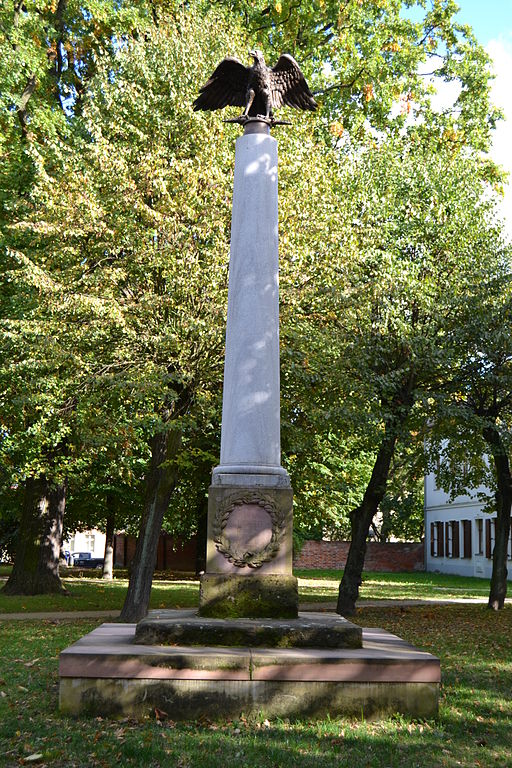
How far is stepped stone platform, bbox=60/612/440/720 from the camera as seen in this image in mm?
7004

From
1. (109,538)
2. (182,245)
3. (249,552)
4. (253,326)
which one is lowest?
(109,538)

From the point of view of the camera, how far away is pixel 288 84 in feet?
33.0

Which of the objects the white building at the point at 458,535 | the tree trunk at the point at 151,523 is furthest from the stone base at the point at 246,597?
the white building at the point at 458,535

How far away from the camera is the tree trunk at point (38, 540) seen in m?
22.6

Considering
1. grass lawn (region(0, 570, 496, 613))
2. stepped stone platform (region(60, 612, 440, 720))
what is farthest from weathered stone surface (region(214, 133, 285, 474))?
grass lawn (region(0, 570, 496, 613))

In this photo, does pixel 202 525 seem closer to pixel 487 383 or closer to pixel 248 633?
pixel 487 383

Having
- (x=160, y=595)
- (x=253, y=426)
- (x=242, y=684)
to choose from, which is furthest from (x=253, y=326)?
(x=160, y=595)

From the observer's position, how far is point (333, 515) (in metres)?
26.6

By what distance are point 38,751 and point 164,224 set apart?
10.1m

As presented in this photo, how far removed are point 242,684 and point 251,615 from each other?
1.12m

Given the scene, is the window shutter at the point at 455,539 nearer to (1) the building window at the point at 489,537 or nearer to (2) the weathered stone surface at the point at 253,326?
(1) the building window at the point at 489,537

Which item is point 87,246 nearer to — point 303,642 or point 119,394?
point 119,394

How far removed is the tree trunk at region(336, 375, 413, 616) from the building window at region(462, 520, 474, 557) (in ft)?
82.9

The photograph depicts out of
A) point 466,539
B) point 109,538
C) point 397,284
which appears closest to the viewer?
point 397,284
